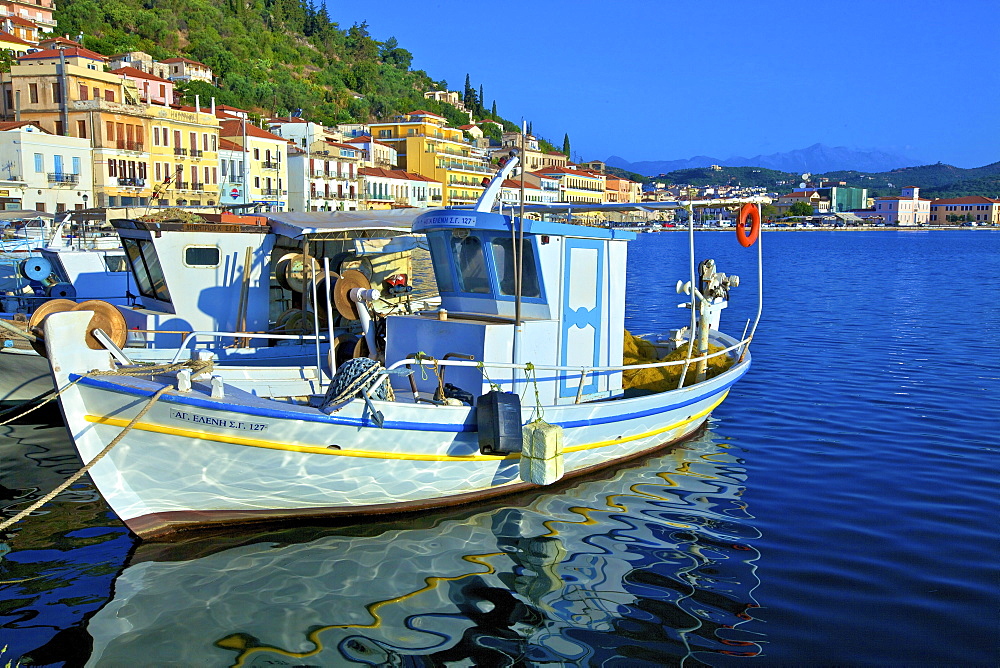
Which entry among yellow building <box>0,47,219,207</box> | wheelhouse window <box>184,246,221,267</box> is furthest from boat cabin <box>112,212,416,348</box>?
yellow building <box>0,47,219,207</box>

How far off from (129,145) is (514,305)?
46261mm

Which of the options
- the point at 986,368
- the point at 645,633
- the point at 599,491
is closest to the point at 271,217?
the point at 599,491

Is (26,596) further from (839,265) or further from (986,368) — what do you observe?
(839,265)

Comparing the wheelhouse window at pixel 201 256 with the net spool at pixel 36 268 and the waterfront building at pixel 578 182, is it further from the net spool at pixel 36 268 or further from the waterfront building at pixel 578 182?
the waterfront building at pixel 578 182

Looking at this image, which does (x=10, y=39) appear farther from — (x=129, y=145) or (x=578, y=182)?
(x=578, y=182)

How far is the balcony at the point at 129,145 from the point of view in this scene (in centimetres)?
4956

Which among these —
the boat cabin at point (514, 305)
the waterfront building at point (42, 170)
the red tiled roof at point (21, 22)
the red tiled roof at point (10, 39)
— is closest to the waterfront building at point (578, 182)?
the red tiled roof at point (21, 22)

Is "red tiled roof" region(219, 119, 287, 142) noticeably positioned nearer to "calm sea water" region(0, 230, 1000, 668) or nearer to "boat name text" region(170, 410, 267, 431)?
"calm sea water" region(0, 230, 1000, 668)

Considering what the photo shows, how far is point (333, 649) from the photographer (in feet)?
22.9

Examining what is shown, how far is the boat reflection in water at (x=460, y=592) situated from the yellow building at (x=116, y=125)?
43.4m

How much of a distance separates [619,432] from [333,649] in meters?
5.01

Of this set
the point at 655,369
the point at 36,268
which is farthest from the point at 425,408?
the point at 36,268

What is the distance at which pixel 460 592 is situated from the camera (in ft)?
26.3

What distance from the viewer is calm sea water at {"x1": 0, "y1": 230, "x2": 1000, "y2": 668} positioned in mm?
7059
